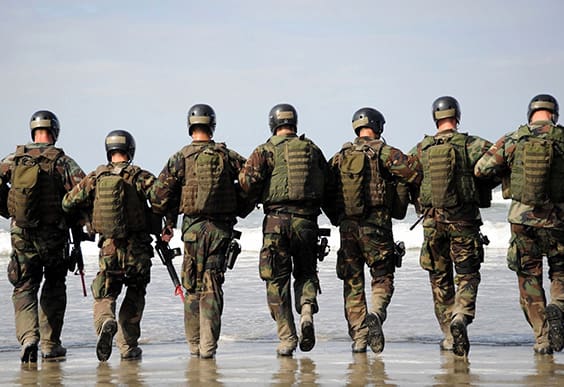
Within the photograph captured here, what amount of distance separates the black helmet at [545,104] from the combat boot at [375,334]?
8.10ft

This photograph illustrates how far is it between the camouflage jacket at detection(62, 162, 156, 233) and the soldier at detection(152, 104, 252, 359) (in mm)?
109

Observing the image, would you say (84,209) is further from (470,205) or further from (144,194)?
(470,205)

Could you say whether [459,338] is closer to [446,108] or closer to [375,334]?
[375,334]

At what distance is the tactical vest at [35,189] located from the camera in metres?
10.1

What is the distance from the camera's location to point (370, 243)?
1024 centimetres

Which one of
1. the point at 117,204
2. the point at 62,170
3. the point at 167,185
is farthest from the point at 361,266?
the point at 62,170

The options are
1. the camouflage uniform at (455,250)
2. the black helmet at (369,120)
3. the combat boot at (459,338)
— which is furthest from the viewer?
the black helmet at (369,120)

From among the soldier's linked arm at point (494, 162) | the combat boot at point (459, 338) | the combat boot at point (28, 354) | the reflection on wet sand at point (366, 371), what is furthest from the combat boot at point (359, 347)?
the combat boot at point (28, 354)

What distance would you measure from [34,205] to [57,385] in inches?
96.4

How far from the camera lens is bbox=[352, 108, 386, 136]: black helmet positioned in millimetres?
10461

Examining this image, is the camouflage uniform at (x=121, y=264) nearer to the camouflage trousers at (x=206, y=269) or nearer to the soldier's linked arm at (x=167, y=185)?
the soldier's linked arm at (x=167, y=185)

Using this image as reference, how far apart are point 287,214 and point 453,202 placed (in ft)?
5.19

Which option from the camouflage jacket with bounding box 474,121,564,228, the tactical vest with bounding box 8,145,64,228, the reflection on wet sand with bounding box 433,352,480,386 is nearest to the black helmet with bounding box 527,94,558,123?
the camouflage jacket with bounding box 474,121,564,228

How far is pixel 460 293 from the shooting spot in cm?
996
